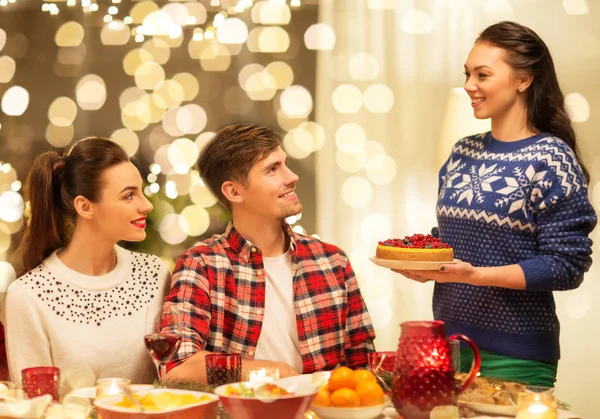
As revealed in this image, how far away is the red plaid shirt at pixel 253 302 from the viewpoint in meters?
2.26

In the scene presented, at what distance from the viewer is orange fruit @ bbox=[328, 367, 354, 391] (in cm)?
155

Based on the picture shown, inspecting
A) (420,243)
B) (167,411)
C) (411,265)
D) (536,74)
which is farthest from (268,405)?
(536,74)

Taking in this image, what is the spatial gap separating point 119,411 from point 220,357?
41 centimetres

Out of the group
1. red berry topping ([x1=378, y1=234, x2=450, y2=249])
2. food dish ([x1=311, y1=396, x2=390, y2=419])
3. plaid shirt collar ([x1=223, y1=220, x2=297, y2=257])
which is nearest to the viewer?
food dish ([x1=311, y1=396, x2=390, y2=419])

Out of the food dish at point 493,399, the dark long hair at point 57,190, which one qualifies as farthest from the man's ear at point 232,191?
the food dish at point 493,399

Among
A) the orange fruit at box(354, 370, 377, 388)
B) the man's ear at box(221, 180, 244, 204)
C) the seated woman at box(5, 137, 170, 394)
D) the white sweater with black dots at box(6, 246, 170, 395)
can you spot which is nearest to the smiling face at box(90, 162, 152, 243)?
the seated woman at box(5, 137, 170, 394)

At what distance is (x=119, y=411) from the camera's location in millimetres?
1401

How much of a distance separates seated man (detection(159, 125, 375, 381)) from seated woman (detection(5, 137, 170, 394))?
133 millimetres

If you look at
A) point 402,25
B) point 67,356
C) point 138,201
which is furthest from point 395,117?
point 67,356

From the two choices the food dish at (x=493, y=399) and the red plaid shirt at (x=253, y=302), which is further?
the red plaid shirt at (x=253, y=302)

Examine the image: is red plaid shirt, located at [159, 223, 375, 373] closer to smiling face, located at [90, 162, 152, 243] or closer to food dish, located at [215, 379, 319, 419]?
smiling face, located at [90, 162, 152, 243]

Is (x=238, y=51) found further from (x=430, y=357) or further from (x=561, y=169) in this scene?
(x=430, y=357)

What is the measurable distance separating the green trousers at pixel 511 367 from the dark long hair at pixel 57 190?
3.85ft

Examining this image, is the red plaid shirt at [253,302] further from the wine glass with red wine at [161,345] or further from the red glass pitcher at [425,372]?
the red glass pitcher at [425,372]
